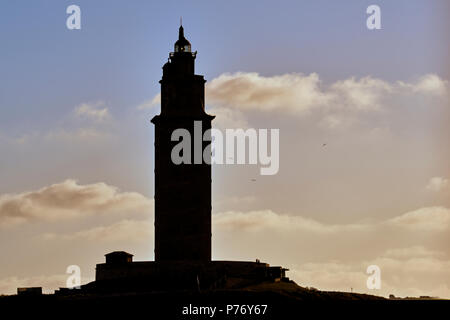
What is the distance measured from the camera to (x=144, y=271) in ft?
333

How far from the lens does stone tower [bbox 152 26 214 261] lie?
108 m

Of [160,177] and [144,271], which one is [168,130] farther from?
[144,271]

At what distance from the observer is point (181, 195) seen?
108 m

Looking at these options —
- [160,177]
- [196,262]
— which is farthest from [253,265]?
[160,177]

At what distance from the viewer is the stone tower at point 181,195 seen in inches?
4245
